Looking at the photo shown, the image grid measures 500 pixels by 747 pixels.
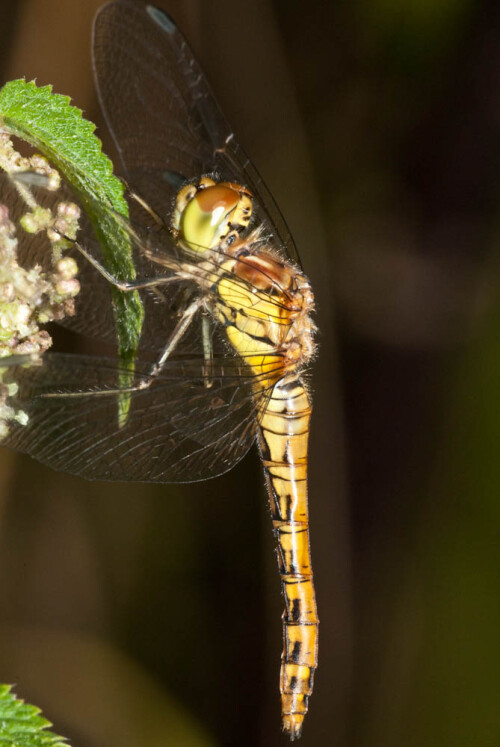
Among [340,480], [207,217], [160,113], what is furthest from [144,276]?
[340,480]

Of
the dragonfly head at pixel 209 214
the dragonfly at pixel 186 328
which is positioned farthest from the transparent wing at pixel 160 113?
the dragonfly head at pixel 209 214

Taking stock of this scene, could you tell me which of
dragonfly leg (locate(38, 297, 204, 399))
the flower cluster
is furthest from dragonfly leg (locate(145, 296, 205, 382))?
the flower cluster

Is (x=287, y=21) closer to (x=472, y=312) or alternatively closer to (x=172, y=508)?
(x=472, y=312)

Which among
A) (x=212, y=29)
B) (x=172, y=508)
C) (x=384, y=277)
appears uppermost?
(x=212, y=29)

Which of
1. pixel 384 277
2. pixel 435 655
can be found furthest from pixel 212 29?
pixel 435 655

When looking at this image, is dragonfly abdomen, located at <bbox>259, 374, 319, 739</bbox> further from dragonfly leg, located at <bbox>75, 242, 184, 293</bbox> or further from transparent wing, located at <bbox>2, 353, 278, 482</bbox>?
dragonfly leg, located at <bbox>75, 242, 184, 293</bbox>
